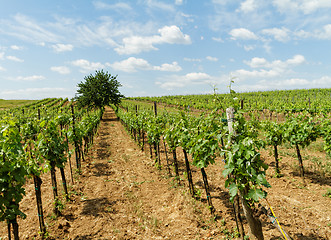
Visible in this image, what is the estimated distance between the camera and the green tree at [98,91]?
28844mm

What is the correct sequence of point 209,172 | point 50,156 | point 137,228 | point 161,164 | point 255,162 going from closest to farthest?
1. point 255,162
2. point 137,228
3. point 50,156
4. point 209,172
5. point 161,164

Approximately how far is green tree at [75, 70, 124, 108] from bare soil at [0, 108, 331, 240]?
2263 cm

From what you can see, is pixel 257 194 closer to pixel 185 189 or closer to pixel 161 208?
pixel 161 208

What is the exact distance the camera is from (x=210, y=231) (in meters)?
4.23

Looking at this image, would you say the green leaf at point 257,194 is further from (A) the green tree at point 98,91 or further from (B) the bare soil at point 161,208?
(A) the green tree at point 98,91

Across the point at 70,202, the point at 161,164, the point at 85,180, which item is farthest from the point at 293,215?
the point at 85,180

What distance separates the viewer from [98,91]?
2923 cm

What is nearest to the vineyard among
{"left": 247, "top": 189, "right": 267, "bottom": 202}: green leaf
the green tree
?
{"left": 247, "top": 189, "right": 267, "bottom": 202}: green leaf

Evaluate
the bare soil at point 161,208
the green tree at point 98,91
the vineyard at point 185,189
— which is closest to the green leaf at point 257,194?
the vineyard at point 185,189

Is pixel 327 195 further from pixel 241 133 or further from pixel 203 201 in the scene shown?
pixel 241 133

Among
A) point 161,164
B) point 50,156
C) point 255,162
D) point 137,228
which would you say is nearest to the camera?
point 255,162

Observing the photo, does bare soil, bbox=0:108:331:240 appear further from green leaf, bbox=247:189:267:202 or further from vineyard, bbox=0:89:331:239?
green leaf, bbox=247:189:267:202

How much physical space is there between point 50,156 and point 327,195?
7.85m

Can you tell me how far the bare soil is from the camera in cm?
429
